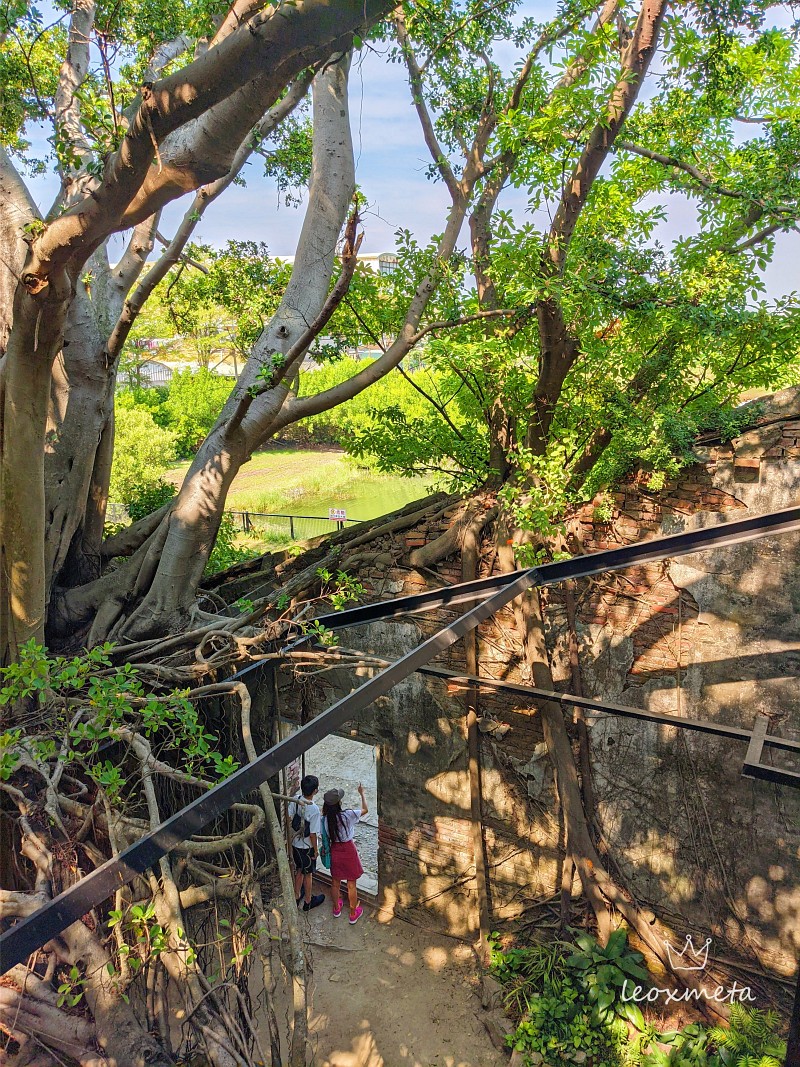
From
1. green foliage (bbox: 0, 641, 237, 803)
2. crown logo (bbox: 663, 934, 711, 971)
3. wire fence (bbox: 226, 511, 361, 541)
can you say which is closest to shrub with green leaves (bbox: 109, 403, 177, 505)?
wire fence (bbox: 226, 511, 361, 541)

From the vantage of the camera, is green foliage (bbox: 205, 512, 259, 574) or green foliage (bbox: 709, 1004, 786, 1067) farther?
green foliage (bbox: 205, 512, 259, 574)

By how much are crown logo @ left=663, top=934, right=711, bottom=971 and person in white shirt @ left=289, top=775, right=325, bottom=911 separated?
265cm

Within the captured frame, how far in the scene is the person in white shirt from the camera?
525cm

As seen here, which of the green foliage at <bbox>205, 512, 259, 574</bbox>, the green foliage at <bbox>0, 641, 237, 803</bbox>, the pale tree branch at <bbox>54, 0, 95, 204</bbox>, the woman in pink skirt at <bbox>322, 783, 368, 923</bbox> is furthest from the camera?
Answer: the green foliage at <bbox>205, 512, 259, 574</bbox>

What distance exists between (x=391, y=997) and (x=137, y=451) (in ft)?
36.1

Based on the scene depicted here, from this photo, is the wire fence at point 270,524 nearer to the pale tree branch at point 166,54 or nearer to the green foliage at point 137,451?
the green foliage at point 137,451

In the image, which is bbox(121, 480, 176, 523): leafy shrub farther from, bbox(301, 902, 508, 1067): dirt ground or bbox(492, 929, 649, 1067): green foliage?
bbox(492, 929, 649, 1067): green foliage

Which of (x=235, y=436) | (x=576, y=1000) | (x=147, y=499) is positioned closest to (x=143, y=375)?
(x=147, y=499)

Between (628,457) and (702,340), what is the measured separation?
0.87 meters

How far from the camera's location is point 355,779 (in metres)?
7.25

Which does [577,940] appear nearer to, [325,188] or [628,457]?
[628,457]

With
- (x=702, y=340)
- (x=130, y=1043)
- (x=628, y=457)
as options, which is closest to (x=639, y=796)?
(x=628, y=457)

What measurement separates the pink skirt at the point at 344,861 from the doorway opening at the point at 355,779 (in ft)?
1.74

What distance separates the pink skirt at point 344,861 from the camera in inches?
209
